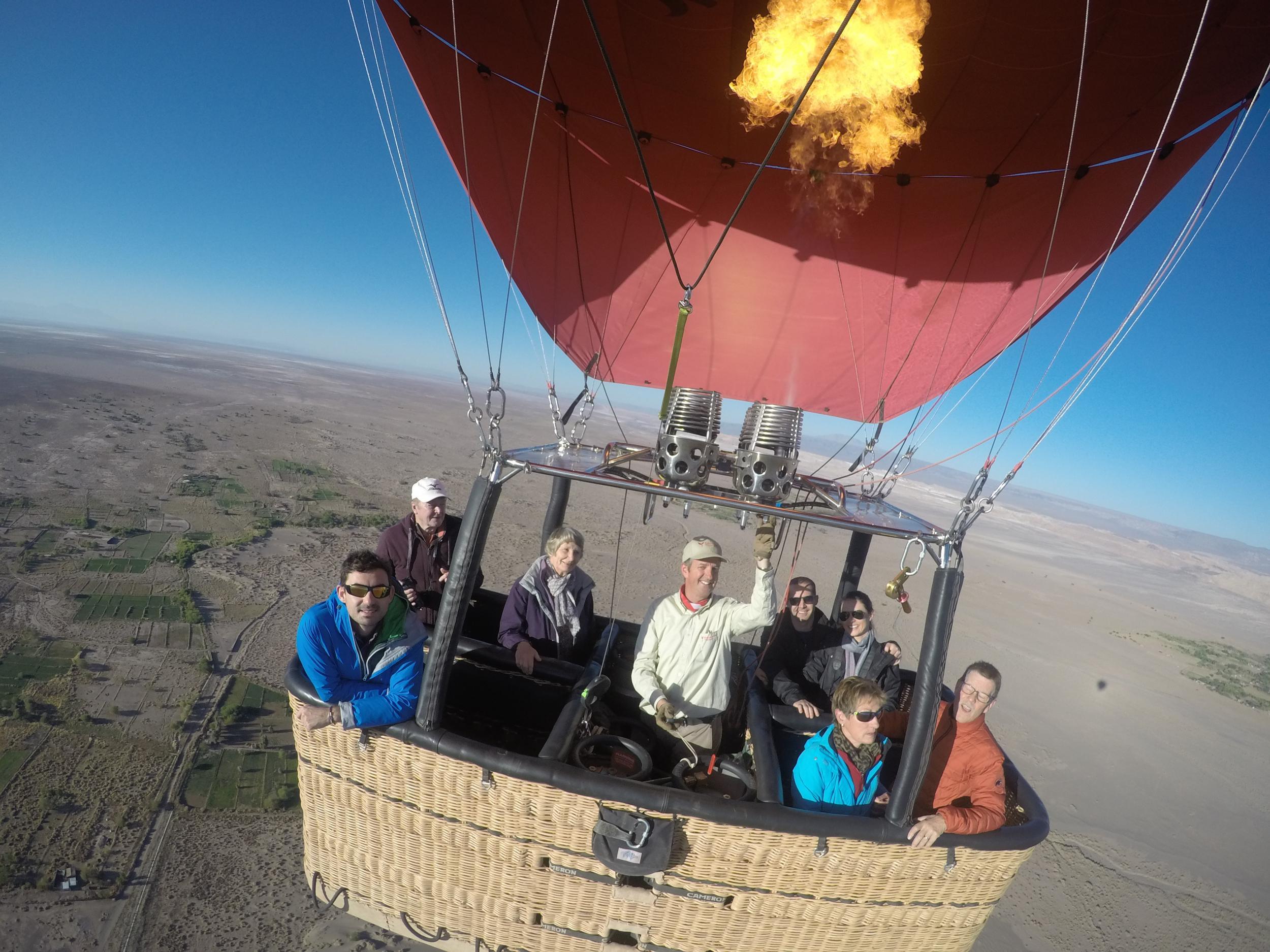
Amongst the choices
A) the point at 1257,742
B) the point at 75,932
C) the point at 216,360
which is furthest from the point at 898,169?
the point at 216,360

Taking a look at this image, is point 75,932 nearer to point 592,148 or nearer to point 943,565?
point 943,565

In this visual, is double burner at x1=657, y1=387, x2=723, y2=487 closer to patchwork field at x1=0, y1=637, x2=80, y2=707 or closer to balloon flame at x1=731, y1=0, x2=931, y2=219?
balloon flame at x1=731, y1=0, x2=931, y2=219

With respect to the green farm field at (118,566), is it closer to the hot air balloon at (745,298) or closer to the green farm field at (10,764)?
the green farm field at (10,764)

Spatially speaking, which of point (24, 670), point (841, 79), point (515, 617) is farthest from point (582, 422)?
point (24, 670)

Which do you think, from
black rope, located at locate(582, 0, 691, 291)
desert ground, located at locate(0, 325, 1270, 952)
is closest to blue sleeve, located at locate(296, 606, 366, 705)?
desert ground, located at locate(0, 325, 1270, 952)

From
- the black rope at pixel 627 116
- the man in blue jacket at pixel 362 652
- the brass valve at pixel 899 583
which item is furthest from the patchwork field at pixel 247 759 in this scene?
the black rope at pixel 627 116

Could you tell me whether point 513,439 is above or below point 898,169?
below
